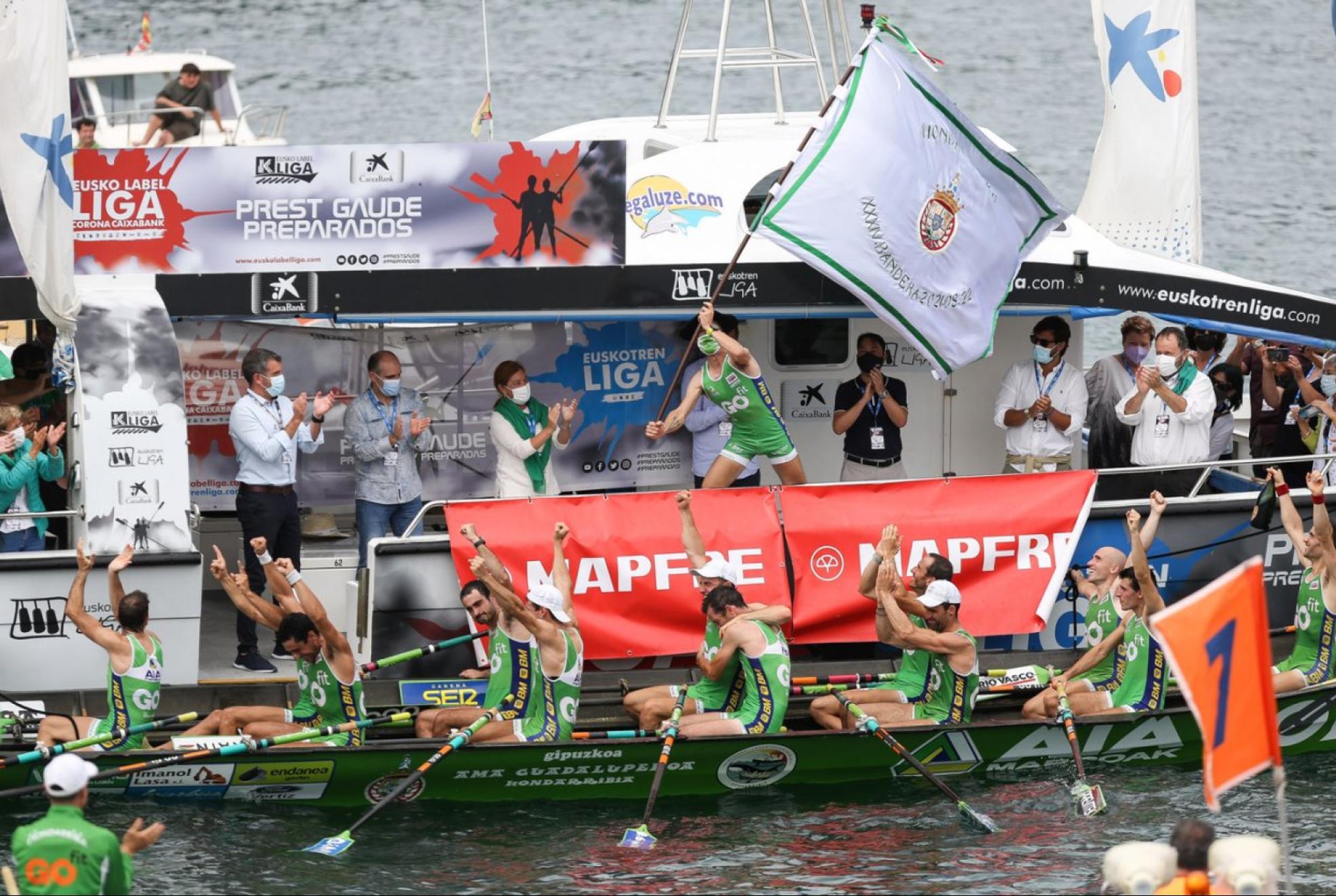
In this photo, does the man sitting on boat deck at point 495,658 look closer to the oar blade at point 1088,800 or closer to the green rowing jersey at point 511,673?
the green rowing jersey at point 511,673

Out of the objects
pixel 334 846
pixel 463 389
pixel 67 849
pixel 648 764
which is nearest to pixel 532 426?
pixel 463 389

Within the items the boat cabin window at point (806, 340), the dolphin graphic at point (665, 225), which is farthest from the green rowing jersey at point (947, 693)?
the dolphin graphic at point (665, 225)

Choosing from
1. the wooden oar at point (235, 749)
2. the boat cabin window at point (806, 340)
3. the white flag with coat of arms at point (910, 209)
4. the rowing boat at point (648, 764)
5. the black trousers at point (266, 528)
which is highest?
the white flag with coat of arms at point (910, 209)

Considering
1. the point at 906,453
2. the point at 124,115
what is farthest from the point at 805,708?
the point at 124,115

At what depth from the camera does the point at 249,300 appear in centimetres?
1566

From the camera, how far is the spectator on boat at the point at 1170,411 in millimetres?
16641

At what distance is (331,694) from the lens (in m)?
15.0

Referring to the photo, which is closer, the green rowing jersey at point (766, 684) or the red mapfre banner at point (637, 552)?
the green rowing jersey at point (766, 684)

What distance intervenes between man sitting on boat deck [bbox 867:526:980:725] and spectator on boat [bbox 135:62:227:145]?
738 inches

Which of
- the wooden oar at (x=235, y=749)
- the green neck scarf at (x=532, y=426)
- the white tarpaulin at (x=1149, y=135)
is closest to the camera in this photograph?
the wooden oar at (x=235, y=749)

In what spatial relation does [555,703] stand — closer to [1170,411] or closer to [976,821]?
[976,821]

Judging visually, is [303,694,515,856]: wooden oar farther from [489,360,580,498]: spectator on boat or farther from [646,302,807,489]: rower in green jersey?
[646,302,807,489]: rower in green jersey

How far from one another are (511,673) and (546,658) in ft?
1.25

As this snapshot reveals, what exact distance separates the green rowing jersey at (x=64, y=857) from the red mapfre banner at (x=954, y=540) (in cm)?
643
